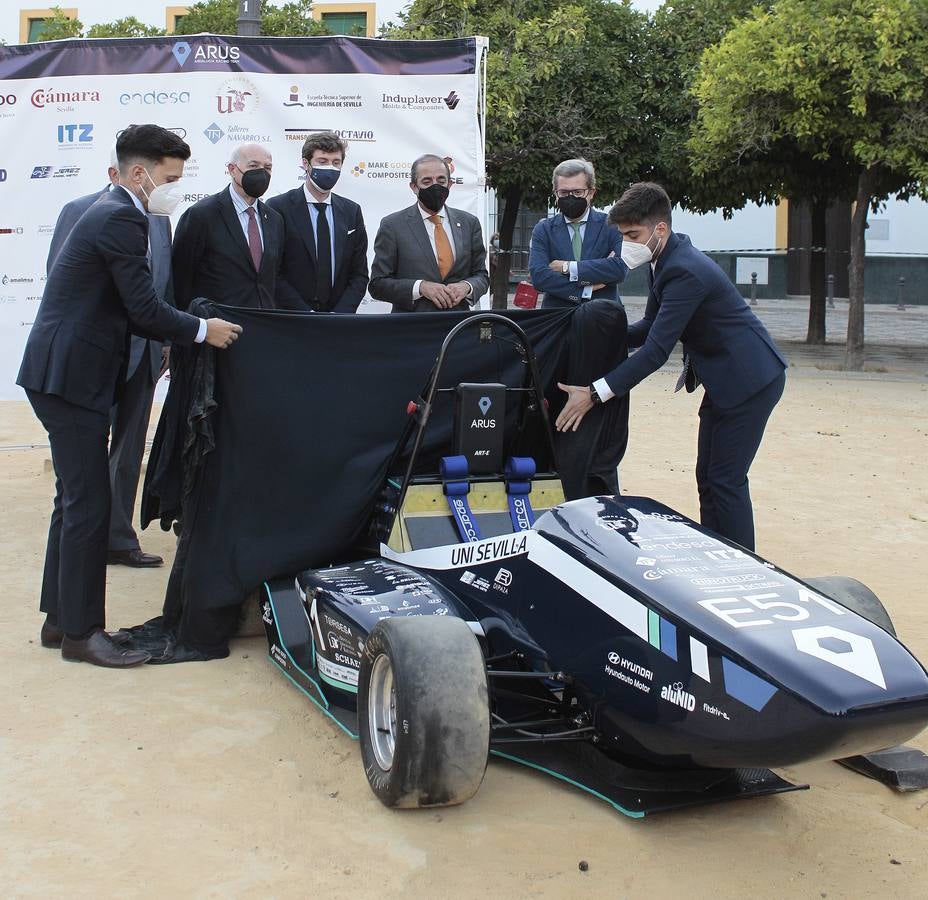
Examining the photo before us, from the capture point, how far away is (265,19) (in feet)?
74.1

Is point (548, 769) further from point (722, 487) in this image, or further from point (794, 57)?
point (794, 57)

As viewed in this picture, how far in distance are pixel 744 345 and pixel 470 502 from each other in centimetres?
141

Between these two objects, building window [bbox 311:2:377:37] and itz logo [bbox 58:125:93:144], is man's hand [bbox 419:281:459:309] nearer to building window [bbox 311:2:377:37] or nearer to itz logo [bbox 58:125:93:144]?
itz logo [bbox 58:125:93:144]

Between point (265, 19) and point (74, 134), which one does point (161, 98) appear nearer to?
point (74, 134)

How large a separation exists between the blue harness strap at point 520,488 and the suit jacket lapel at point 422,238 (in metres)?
2.00

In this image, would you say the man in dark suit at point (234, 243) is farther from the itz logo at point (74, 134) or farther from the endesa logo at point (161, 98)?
the itz logo at point (74, 134)

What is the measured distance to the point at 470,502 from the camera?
4.80 meters

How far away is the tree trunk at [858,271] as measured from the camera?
15.1 meters

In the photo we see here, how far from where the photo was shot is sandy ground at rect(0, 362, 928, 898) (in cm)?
328

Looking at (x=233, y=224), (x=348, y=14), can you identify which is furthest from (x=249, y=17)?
(x=348, y=14)

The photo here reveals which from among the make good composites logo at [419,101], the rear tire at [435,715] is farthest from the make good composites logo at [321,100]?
the rear tire at [435,715]

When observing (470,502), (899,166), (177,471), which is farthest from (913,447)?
(177,471)

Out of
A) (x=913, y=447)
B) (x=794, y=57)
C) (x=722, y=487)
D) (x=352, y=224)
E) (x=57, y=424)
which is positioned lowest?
(x=913, y=447)

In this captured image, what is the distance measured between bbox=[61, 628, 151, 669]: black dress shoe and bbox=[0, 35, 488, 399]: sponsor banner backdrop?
4.84 meters
